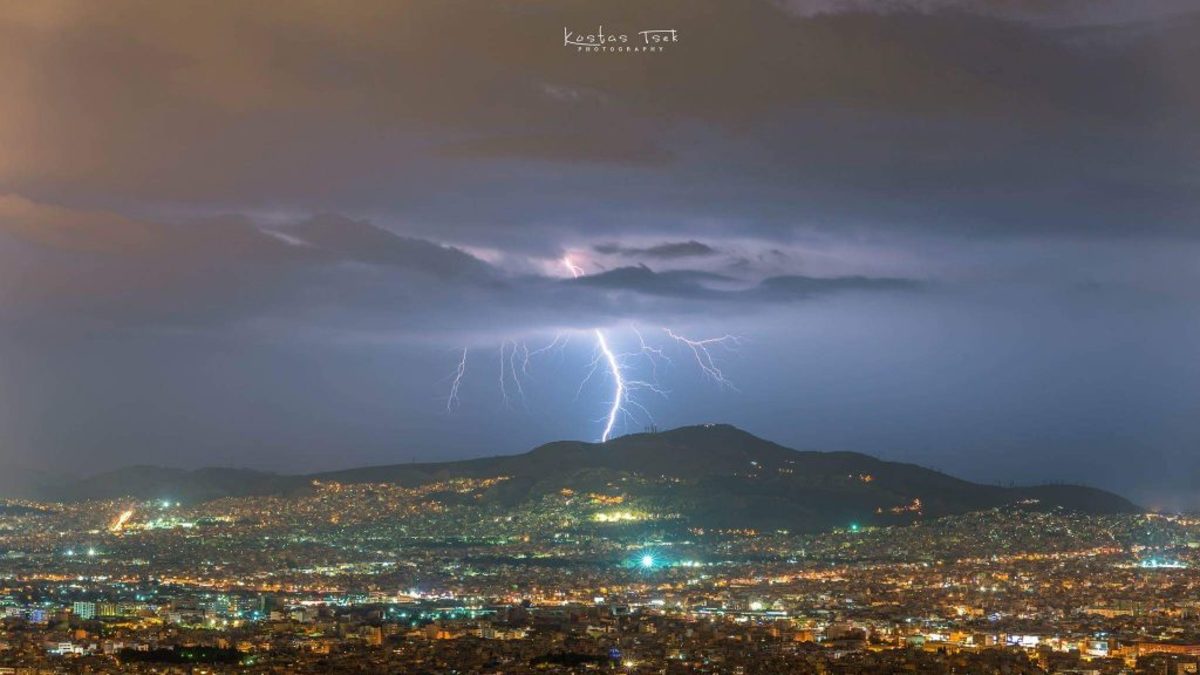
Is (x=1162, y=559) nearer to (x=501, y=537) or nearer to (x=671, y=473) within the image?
(x=501, y=537)

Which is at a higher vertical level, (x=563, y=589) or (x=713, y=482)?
(x=713, y=482)

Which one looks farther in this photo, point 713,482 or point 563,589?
point 713,482

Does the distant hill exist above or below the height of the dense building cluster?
above

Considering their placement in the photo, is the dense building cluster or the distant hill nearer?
the dense building cluster

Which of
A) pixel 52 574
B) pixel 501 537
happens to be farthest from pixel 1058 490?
pixel 52 574

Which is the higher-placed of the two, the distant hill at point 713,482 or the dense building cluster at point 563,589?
the distant hill at point 713,482
